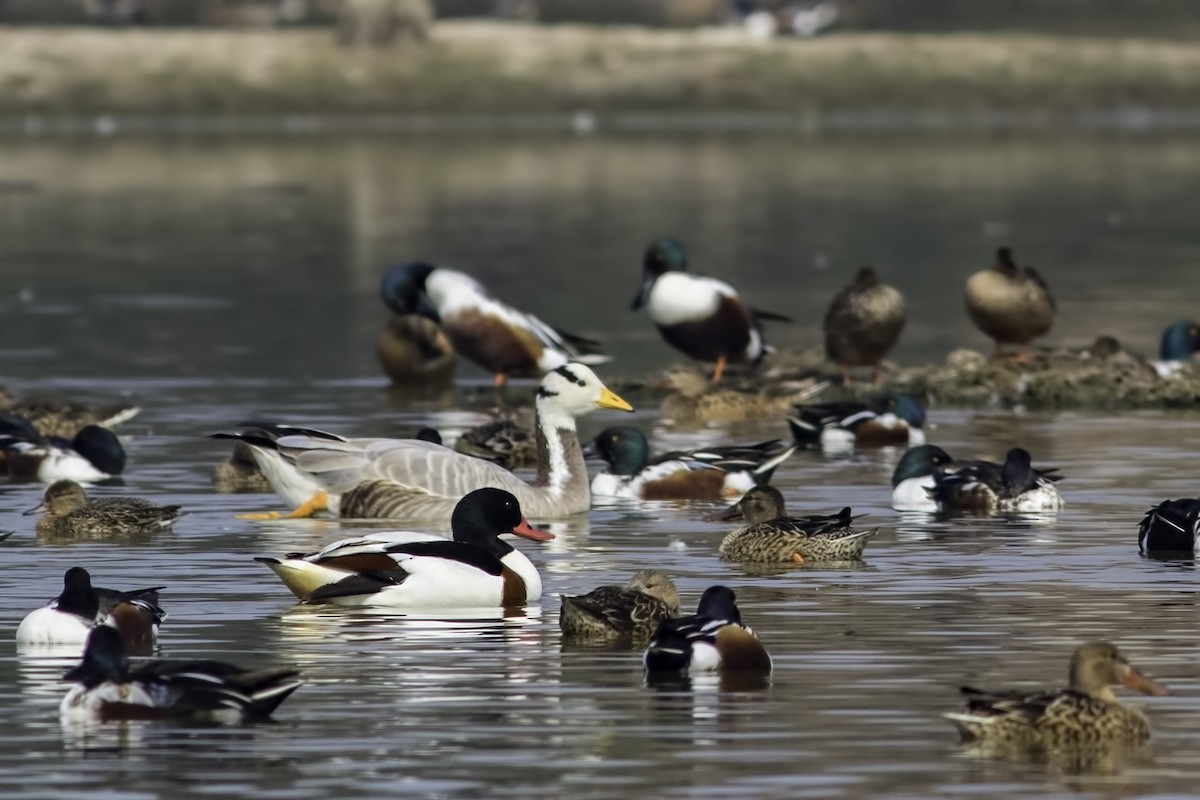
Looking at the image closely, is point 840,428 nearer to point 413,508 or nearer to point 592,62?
point 413,508

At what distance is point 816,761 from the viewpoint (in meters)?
10.5

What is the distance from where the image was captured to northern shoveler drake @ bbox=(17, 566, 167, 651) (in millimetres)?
12742

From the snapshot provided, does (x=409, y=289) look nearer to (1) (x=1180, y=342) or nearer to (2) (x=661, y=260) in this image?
(2) (x=661, y=260)

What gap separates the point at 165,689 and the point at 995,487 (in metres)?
7.51

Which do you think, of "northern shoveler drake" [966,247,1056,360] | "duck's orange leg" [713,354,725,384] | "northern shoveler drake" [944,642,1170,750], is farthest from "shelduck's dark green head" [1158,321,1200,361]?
"northern shoveler drake" [944,642,1170,750]

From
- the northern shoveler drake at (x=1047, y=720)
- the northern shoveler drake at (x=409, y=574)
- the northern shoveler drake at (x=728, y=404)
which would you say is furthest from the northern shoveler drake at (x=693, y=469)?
the northern shoveler drake at (x=1047, y=720)

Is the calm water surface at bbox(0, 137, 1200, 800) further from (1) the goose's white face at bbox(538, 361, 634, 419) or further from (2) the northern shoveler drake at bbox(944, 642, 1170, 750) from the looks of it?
(1) the goose's white face at bbox(538, 361, 634, 419)

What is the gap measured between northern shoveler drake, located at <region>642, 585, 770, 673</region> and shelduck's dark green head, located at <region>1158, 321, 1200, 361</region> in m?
13.7

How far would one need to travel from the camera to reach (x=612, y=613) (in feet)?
42.6

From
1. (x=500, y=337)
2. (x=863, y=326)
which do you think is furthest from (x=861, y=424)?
(x=500, y=337)

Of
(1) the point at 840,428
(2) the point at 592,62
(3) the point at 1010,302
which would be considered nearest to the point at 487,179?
(2) the point at 592,62

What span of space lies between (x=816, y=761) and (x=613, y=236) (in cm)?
3367

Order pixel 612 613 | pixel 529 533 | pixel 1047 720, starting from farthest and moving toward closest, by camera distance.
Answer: pixel 529 533
pixel 612 613
pixel 1047 720

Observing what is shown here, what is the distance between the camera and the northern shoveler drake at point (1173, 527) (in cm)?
1545
